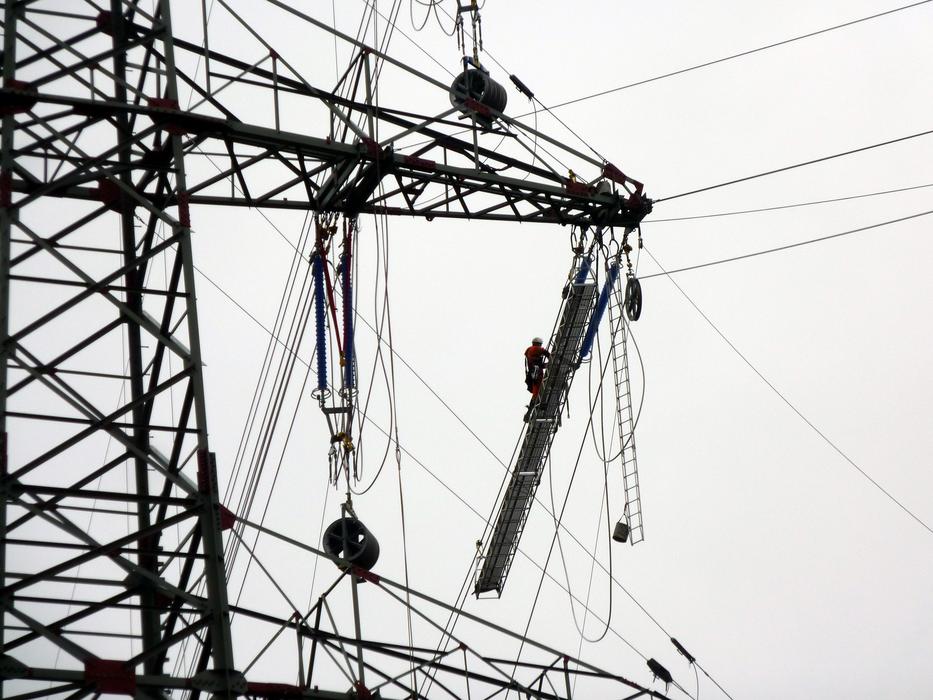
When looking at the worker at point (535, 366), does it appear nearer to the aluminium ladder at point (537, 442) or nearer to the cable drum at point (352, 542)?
the aluminium ladder at point (537, 442)

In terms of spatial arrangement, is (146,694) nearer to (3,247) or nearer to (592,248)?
(3,247)

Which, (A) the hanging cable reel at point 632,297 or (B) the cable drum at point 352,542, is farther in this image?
(A) the hanging cable reel at point 632,297

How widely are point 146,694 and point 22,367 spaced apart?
335 cm

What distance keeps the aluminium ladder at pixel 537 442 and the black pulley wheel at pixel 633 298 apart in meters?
Answer: 0.55

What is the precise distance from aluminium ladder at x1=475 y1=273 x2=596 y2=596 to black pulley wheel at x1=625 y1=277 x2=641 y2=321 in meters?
0.55

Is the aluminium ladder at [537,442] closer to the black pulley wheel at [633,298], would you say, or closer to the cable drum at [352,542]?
the black pulley wheel at [633,298]

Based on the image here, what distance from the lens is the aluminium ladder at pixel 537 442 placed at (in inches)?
810

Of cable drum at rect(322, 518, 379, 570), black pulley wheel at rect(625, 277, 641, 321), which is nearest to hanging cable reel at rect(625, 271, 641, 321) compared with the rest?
black pulley wheel at rect(625, 277, 641, 321)

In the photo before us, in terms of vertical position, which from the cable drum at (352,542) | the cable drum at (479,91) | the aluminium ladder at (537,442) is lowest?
the cable drum at (352,542)

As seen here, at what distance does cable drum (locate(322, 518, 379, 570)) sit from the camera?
682 inches

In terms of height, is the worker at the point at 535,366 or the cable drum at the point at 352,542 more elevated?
the worker at the point at 535,366

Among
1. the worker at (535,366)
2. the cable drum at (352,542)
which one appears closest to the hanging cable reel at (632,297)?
the worker at (535,366)

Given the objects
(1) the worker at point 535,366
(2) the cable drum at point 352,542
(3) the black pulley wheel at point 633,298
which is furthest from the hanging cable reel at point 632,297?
(2) the cable drum at point 352,542

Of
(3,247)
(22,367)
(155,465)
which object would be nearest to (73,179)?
(3,247)
